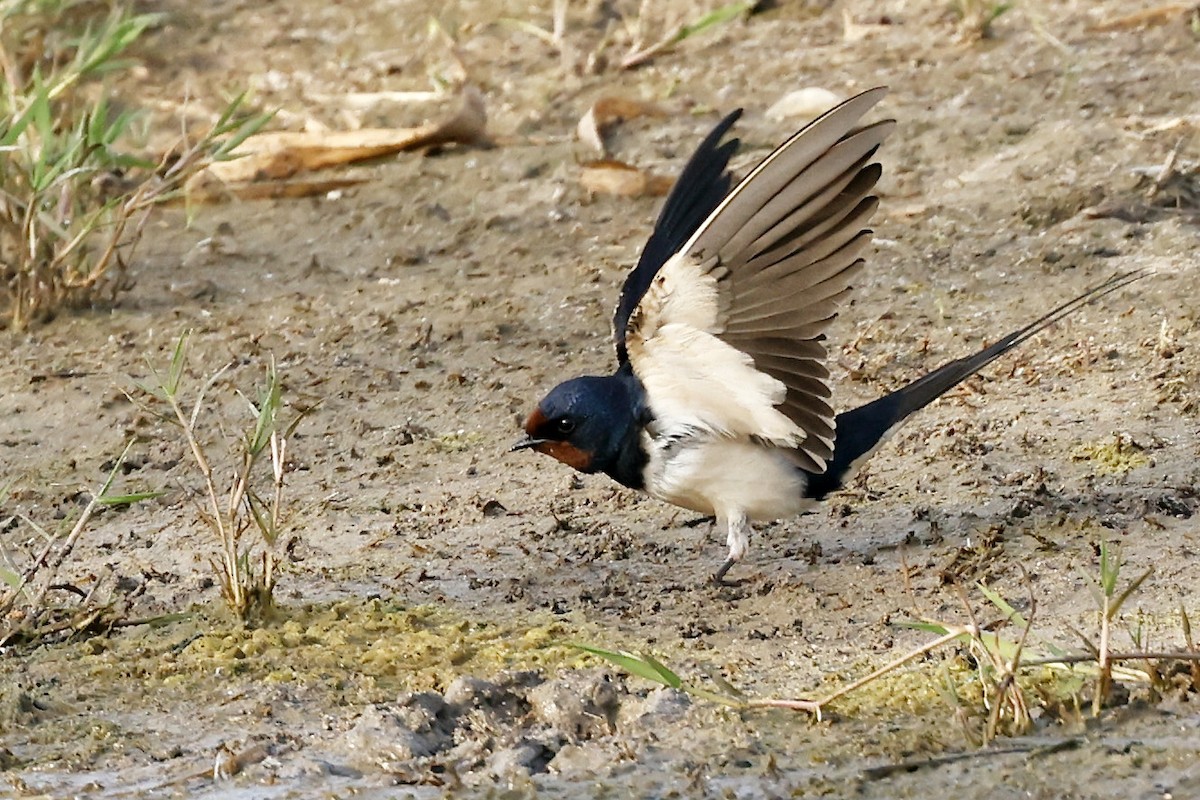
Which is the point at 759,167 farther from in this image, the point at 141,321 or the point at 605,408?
the point at 141,321

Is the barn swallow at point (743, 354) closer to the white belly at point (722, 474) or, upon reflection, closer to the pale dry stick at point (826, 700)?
the white belly at point (722, 474)

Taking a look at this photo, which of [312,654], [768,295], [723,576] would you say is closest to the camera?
[312,654]

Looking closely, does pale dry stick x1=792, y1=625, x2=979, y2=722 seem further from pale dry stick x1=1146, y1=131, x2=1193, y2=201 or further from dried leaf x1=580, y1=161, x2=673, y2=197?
dried leaf x1=580, y1=161, x2=673, y2=197

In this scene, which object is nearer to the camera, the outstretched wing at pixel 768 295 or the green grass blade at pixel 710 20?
the outstretched wing at pixel 768 295

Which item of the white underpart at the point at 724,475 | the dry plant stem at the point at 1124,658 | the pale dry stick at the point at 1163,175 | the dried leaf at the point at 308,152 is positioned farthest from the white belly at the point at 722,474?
the dried leaf at the point at 308,152

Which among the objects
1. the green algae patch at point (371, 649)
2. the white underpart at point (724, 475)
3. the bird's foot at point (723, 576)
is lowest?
the green algae patch at point (371, 649)

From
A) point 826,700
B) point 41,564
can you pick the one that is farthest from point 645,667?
point 41,564

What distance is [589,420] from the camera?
4.31 m

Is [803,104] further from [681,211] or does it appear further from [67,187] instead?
[67,187]

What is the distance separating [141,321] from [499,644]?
2650 mm

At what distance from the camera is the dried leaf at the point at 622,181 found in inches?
257

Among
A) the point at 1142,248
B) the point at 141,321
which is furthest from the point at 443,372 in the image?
the point at 1142,248

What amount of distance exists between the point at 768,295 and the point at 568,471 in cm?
118

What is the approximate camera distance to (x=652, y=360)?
4176 millimetres
